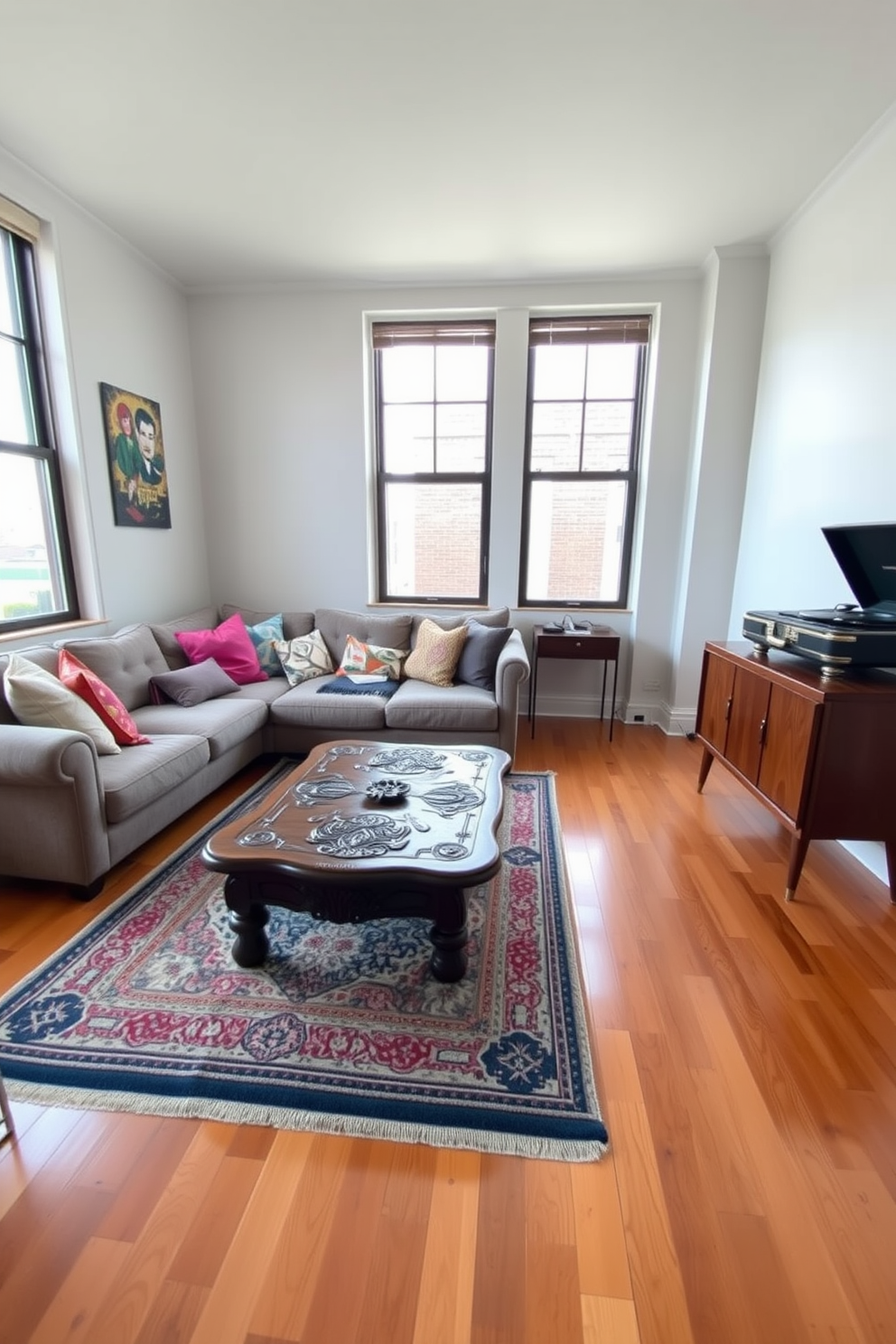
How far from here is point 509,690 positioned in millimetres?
2857

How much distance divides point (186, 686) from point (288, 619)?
3.15 ft

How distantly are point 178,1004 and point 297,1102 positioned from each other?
1.60 ft

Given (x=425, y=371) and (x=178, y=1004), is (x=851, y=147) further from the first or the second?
(x=178, y=1004)

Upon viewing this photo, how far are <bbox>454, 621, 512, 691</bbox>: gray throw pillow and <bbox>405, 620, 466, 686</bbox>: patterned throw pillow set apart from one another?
45 mm

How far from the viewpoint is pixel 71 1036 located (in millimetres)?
1396

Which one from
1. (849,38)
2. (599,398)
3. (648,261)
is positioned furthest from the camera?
(599,398)

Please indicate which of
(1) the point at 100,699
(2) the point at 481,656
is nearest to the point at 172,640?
(1) the point at 100,699

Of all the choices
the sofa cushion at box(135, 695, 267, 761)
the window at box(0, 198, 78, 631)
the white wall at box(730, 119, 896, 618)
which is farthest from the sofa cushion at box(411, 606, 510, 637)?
the window at box(0, 198, 78, 631)

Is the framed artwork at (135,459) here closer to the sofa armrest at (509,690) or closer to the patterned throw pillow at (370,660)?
the patterned throw pillow at (370,660)

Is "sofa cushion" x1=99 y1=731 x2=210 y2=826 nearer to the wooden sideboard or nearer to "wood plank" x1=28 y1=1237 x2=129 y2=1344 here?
"wood plank" x1=28 y1=1237 x2=129 y2=1344

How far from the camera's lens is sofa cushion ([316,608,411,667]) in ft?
11.5

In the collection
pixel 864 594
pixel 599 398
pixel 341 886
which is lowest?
pixel 341 886

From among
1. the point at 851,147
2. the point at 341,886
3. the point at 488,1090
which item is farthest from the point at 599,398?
the point at 488,1090

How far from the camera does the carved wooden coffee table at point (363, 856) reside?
144 centimetres
